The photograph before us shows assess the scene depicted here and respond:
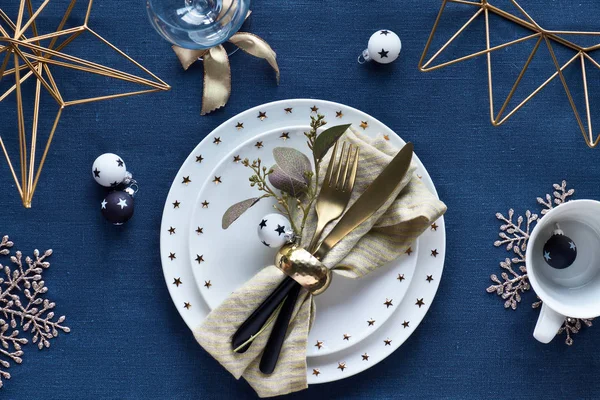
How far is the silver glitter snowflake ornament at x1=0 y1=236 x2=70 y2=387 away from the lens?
769 mm

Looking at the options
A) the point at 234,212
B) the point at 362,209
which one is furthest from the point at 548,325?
the point at 234,212

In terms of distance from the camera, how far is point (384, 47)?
2.43 feet

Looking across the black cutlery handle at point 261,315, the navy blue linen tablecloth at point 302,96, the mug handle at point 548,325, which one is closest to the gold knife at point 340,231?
the black cutlery handle at point 261,315

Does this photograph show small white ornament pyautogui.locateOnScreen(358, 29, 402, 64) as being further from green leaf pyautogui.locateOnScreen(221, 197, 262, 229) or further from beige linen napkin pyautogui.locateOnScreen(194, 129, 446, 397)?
green leaf pyautogui.locateOnScreen(221, 197, 262, 229)

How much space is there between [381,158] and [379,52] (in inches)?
5.4

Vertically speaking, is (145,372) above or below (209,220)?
below

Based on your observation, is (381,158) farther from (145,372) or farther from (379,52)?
(145,372)

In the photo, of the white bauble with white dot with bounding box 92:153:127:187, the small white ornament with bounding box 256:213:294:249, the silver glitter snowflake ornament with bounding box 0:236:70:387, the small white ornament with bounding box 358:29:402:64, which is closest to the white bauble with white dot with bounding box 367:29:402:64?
the small white ornament with bounding box 358:29:402:64

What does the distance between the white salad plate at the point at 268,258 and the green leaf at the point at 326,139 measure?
0.29ft

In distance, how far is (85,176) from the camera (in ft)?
2.54

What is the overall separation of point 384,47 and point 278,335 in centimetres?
36

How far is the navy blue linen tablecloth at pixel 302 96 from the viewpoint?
0.78m

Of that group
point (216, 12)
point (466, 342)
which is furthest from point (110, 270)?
point (466, 342)

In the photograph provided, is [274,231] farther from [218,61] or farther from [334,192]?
[218,61]
